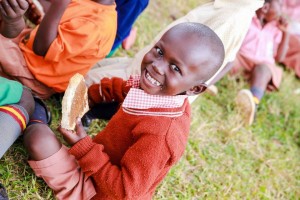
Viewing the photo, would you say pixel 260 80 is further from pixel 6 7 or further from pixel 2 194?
pixel 2 194


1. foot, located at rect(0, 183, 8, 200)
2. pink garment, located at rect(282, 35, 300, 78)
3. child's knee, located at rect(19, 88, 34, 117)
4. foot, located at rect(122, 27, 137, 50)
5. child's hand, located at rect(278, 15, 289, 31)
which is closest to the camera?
foot, located at rect(0, 183, 8, 200)

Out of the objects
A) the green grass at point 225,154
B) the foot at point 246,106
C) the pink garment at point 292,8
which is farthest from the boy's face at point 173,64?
the pink garment at point 292,8

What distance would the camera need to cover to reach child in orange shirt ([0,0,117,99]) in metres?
1.91

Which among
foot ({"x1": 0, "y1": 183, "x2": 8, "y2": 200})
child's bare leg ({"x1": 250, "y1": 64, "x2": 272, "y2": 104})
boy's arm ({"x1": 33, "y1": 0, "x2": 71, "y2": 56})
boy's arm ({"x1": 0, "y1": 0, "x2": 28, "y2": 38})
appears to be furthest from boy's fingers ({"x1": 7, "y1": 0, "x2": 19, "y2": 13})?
child's bare leg ({"x1": 250, "y1": 64, "x2": 272, "y2": 104})

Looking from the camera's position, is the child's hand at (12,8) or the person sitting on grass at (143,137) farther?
the child's hand at (12,8)

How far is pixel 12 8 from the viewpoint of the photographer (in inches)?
68.6

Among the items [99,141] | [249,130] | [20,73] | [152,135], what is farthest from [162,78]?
[249,130]

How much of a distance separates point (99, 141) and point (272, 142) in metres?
1.76

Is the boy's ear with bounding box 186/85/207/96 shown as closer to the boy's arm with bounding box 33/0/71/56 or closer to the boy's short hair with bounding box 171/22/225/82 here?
the boy's short hair with bounding box 171/22/225/82

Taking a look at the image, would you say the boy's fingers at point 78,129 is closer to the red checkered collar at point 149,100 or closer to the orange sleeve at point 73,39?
the red checkered collar at point 149,100

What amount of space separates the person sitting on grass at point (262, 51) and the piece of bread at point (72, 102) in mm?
1888

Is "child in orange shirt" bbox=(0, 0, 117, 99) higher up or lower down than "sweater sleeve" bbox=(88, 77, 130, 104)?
higher up

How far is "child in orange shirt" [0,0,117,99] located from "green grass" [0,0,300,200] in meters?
0.28

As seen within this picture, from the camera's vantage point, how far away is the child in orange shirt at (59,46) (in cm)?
191
